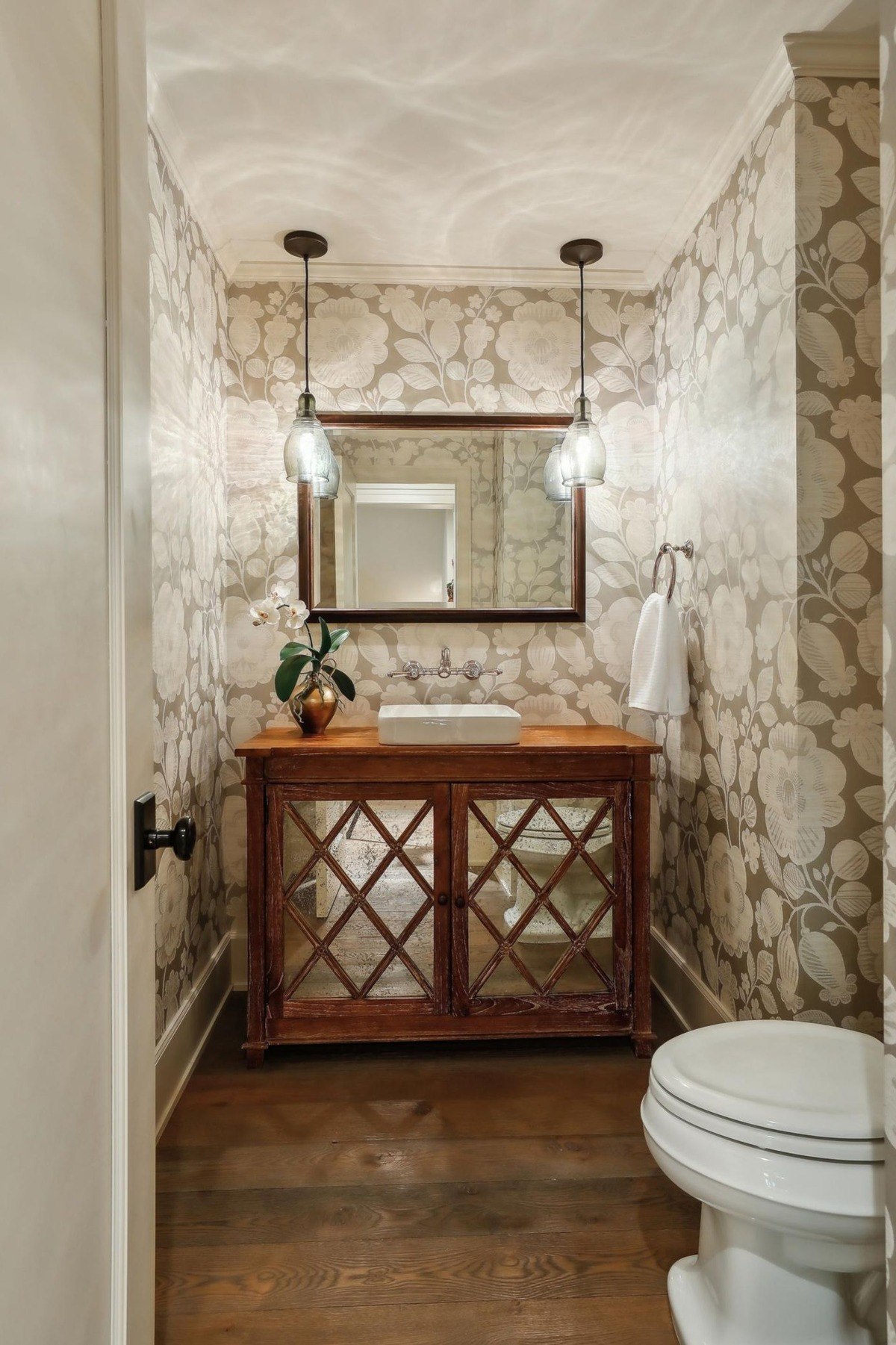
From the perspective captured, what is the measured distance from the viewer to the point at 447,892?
2.24 meters

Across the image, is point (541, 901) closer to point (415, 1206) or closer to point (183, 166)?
point (415, 1206)

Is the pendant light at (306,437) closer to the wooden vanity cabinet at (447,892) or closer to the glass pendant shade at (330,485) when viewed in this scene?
the glass pendant shade at (330,485)

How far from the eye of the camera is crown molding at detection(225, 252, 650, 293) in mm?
2576

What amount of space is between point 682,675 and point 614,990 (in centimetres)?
94

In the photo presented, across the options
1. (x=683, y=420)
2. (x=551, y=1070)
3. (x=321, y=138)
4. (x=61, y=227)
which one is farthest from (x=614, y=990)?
(x=321, y=138)

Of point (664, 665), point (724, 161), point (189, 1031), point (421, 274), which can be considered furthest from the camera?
point (421, 274)

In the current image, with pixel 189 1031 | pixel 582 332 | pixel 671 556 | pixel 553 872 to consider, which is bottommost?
pixel 189 1031

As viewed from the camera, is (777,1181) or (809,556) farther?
(809,556)

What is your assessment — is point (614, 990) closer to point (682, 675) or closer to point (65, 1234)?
A: point (682, 675)

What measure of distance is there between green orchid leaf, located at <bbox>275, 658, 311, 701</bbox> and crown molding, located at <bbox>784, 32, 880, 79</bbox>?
1.88 m

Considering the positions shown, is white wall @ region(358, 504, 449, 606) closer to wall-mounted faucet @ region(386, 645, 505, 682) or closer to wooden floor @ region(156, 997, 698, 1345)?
wall-mounted faucet @ region(386, 645, 505, 682)

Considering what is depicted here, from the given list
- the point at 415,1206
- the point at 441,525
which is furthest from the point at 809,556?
the point at 415,1206

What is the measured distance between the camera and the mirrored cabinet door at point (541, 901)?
2.23 metres

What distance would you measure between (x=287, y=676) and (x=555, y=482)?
1.13m
